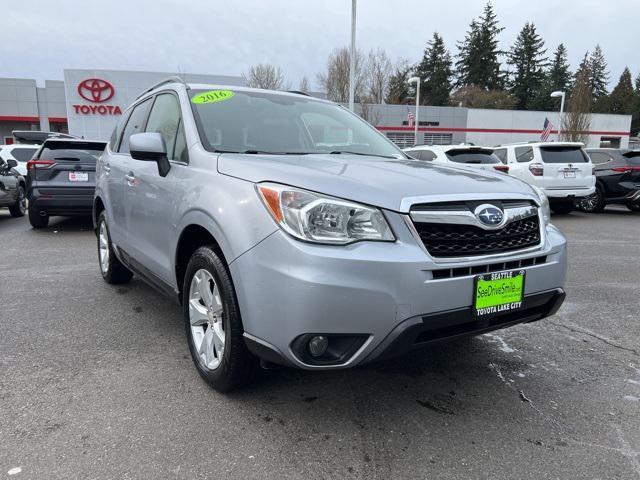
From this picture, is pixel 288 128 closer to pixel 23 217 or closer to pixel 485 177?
pixel 485 177

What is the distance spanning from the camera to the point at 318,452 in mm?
2291

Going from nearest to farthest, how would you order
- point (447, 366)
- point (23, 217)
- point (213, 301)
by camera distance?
1. point (213, 301)
2. point (447, 366)
3. point (23, 217)

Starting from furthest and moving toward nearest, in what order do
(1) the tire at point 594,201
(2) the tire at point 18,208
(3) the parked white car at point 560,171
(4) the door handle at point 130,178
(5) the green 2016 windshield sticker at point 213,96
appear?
(1) the tire at point 594,201, (3) the parked white car at point 560,171, (2) the tire at point 18,208, (4) the door handle at point 130,178, (5) the green 2016 windshield sticker at point 213,96

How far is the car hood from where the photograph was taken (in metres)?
2.28

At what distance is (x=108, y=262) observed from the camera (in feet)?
16.6

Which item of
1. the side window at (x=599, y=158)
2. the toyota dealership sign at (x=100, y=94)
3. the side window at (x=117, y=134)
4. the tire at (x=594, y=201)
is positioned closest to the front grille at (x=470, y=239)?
the side window at (x=117, y=134)

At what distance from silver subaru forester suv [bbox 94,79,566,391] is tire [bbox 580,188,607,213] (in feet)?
35.2

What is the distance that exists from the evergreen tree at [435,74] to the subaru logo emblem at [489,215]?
67857mm

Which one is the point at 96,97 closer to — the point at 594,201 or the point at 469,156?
the point at 469,156

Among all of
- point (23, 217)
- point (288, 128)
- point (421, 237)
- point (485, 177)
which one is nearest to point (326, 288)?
point (421, 237)

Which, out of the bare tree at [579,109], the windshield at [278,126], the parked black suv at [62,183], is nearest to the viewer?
the windshield at [278,126]

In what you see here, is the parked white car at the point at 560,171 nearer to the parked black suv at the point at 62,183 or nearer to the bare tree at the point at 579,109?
the parked black suv at the point at 62,183

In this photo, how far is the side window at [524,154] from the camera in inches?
451

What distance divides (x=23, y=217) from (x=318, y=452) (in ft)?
37.2
